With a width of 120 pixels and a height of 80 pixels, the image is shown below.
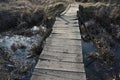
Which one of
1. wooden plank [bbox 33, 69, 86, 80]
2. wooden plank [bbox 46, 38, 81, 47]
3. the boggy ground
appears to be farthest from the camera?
wooden plank [bbox 46, 38, 81, 47]

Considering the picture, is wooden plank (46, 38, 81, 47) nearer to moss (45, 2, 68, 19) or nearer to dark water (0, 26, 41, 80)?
dark water (0, 26, 41, 80)

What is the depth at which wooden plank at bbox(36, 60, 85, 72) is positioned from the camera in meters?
6.84

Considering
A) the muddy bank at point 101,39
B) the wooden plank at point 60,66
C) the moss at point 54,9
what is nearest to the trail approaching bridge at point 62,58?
the wooden plank at point 60,66

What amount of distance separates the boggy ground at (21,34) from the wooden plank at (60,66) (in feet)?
3.81

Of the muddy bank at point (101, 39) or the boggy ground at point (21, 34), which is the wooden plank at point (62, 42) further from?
the boggy ground at point (21, 34)

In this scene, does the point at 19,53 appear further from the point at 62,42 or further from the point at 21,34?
the point at 21,34

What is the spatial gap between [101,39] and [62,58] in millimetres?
3447

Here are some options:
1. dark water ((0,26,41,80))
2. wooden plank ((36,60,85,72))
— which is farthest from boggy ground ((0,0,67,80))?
wooden plank ((36,60,85,72))

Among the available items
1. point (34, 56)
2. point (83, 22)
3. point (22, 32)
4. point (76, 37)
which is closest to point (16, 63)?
point (34, 56)

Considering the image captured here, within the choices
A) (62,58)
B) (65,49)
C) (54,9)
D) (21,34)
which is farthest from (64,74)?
(54,9)

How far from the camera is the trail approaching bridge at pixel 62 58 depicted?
6.52m

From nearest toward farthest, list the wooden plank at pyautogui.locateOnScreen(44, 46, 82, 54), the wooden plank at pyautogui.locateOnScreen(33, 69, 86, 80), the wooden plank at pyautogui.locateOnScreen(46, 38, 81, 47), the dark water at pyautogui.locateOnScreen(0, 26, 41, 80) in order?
1. the wooden plank at pyautogui.locateOnScreen(33, 69, 86, 80)
2. the wooden plank at pyautogui.locateOnScreen(44, 46, 82, 54)
3. the dark water at pyautogui.locateOnScreen(0, 26, 41, 80)
4. the wooden plank at pyautogui.locateOnScreen(46, 38, 81, 47)

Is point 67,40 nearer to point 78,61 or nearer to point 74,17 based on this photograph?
point 78,61

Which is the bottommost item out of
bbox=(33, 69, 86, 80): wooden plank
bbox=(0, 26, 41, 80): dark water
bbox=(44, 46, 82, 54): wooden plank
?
bbox=(0, 26, 41, 80): dark water
